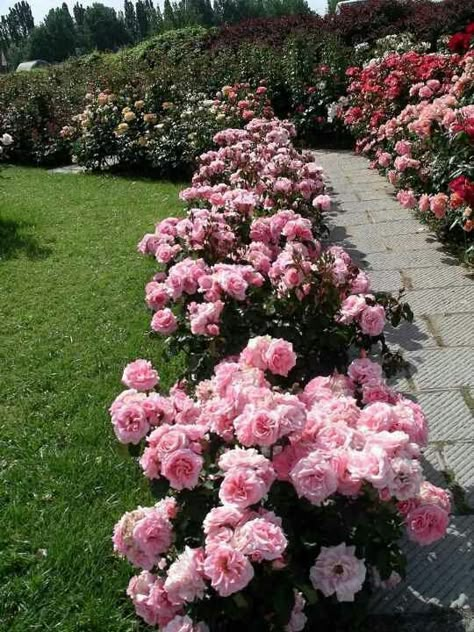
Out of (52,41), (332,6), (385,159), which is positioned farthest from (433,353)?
(52,41)

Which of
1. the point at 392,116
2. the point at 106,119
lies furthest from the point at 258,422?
the point at 106,119

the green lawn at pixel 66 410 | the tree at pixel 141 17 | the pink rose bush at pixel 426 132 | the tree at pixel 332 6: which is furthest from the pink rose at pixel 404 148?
the tree at pixel 141 17

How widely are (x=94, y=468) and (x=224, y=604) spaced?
3.70ft

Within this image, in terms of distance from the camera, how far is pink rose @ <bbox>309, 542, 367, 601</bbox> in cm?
146

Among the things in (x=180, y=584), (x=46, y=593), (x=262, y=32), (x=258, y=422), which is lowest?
(x=46, y=593)

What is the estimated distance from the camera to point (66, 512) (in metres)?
2.32

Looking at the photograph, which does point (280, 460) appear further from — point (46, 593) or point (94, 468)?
point (94, 468)

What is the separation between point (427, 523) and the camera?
5.38 ft

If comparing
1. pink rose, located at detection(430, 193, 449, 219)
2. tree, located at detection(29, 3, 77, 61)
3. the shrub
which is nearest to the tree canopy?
tree, located at detection(29, 3, 77, 61)

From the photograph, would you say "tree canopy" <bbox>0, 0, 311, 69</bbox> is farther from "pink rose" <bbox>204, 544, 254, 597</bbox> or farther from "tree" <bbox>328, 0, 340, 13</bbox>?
"pink rose" <bbox>204, 544, 254, 597</bbox>

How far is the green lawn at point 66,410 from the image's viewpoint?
201cm

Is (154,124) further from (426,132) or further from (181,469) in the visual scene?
(181,469)

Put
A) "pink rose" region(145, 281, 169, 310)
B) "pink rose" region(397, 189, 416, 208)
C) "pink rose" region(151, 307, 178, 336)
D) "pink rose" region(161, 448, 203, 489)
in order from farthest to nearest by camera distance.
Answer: "pink rose" region(397, 189, 416, 208)
"pink rose" region(145, 281, 169, 310)
"pink rose" region(151, 307, 178, 336)
"pink rose" region(161, 448, 203, 489)

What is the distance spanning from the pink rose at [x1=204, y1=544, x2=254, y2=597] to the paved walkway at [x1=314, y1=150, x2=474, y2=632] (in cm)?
68
